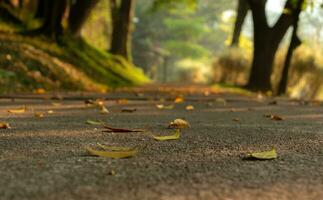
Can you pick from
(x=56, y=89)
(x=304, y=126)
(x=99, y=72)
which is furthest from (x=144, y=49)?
(x=304, y=126)

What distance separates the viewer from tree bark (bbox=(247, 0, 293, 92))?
17.1 metres

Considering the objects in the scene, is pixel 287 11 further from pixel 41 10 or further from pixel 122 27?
pixel 122 27

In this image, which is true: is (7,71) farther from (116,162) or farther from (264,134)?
(116,162)

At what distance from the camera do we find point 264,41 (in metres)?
17.2

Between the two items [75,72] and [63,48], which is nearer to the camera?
[75,72]

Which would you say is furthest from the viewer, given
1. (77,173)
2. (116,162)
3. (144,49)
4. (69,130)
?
(144,49)

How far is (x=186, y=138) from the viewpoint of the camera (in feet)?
13.0

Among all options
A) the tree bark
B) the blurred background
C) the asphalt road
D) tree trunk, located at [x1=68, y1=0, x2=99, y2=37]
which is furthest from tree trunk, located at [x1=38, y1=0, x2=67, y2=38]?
the asphalt road

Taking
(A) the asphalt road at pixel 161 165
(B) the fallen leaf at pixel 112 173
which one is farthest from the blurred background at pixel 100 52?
(B) the fallen leaf at pixel 112 173

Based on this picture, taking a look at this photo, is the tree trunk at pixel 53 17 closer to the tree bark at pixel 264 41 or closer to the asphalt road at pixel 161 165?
the tree bark at pixel 264 41

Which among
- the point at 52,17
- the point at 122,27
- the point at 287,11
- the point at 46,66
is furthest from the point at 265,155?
the point at 122,27

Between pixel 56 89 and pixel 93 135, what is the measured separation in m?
6.91

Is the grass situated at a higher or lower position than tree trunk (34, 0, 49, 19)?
lower

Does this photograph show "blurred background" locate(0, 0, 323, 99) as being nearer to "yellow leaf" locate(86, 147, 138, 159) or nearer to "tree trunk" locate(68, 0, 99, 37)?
"tree trunk" locate(68, 0, 99, 37)
